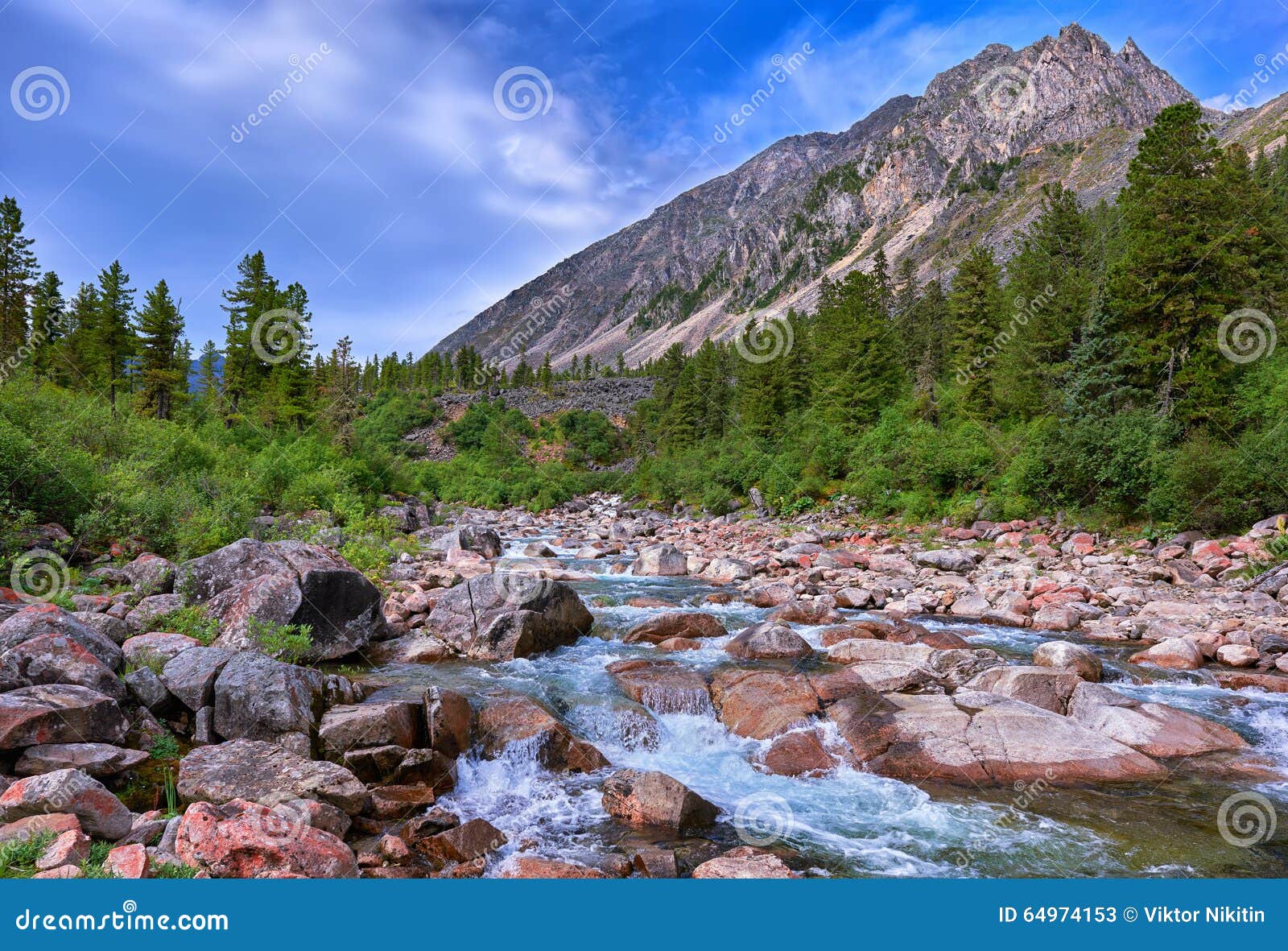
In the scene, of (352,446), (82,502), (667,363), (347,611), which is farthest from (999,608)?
(667,363)

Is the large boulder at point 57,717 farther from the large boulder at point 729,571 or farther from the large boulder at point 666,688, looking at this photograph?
the large boulder at point 729,571

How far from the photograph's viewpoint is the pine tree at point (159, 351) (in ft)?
117

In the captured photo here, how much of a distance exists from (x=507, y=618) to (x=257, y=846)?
25.6 ft

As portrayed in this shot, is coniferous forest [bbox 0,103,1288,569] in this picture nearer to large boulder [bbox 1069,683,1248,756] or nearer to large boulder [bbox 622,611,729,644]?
large boulder [bbox 622,611,729,644]

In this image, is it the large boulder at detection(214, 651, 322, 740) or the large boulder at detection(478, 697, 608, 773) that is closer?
the large boulder at detection(214, 651, 322, 740)

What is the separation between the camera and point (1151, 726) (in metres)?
9.16

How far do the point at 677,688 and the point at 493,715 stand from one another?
3.23 meters

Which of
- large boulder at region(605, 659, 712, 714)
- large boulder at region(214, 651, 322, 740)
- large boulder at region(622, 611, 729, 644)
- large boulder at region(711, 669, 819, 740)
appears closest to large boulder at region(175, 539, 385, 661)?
large boulder at region(214, 651, 322, 740)

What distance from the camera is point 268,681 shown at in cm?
804

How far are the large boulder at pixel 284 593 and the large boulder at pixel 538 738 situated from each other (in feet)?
13.1

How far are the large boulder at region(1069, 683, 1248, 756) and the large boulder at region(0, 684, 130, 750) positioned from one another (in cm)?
1265

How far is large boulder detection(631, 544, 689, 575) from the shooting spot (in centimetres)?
2484

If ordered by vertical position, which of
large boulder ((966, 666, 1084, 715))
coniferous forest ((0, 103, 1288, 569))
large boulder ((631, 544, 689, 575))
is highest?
coniferous forest ((0, 103, 1288, 569))

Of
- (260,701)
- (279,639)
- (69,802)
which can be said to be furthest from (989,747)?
(279,639)
